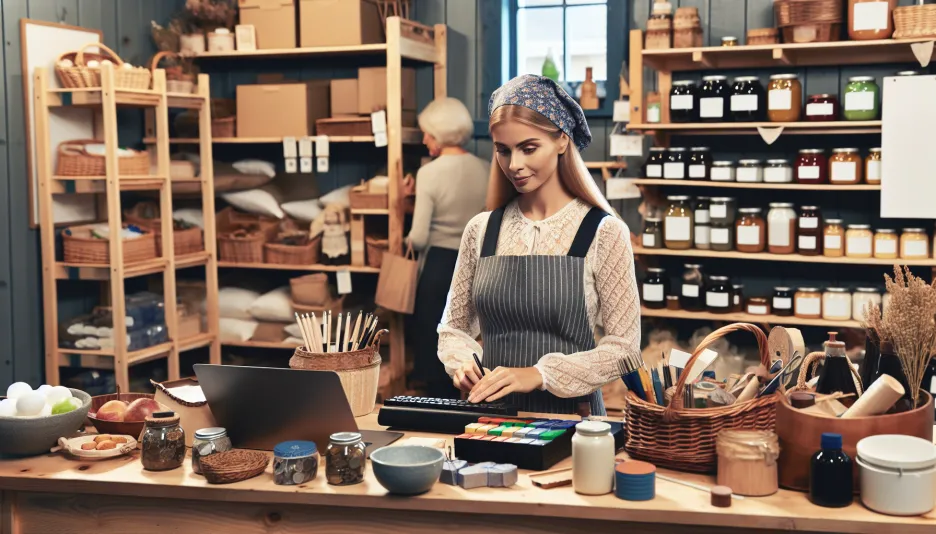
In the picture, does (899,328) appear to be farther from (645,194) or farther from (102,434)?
(645,194)

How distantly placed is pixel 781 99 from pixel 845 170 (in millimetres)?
394

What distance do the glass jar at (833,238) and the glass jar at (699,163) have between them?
55 cm

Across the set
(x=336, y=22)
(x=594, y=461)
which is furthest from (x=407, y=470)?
(x=336, y=22)

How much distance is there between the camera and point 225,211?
5.38m

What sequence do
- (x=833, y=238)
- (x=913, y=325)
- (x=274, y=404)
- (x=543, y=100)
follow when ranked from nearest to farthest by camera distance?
(x=913, y=325) < (x=274, y=404) < (x=543, y=100) < (x=833, y=238)

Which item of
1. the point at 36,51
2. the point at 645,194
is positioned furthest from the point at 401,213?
the point at 36,51

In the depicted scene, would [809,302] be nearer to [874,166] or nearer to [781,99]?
[874,166]

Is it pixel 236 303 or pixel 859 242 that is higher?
pixel 859 242

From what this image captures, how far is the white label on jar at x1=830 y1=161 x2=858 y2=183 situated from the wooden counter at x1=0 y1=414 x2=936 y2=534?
2.86 meters

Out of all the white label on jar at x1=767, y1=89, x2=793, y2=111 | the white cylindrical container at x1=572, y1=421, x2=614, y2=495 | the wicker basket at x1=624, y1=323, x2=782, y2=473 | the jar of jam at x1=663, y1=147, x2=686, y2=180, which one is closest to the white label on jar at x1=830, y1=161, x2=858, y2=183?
→ the white label on jar at x1=767, y1=89, x2=793, y2=111

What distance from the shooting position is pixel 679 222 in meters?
4.58

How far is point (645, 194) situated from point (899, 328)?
2842 millimetres

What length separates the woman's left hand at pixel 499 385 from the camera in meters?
2.17

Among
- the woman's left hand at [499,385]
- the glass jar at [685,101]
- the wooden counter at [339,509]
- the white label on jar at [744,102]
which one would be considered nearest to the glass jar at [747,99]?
the white label on jar at [744,102]
